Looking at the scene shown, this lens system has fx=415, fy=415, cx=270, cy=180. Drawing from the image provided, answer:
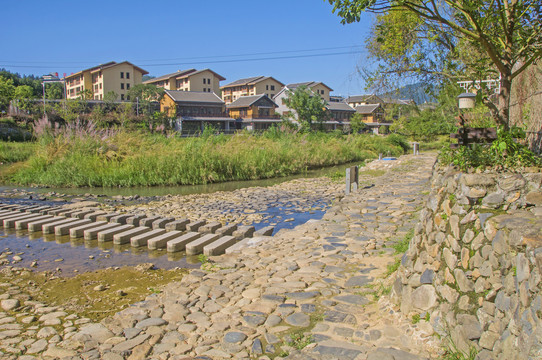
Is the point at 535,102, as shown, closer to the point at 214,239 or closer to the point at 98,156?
the point at 214,239

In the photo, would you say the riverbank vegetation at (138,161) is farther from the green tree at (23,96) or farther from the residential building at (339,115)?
the residential building at (339,115)

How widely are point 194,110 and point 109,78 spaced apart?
16.4 metres

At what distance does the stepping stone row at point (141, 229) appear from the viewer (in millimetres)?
6996

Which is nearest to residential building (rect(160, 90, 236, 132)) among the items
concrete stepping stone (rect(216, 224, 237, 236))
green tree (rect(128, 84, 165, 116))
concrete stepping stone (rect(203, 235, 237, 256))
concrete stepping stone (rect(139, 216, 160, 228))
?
green tree (rect(128, 84, 165, 116))

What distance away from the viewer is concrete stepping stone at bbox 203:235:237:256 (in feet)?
21.1

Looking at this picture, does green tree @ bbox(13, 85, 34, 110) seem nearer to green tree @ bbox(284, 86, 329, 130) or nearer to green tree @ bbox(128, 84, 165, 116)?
green tree @ bbox(128, 84, 165, 116)

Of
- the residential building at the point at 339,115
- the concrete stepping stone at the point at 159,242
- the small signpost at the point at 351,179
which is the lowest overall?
the concrete stepping stone at the point at 159,242

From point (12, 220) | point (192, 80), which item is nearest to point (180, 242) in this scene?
point (12, 220)

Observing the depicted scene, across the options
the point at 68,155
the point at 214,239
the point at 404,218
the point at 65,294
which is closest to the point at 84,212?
the point at 214,239

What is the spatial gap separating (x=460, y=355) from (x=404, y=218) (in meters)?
4.77

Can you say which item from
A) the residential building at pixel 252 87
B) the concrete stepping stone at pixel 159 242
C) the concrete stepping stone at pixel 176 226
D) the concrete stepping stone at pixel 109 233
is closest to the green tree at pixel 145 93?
the residential building at pixel 252 87

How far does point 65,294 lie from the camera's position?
529cm

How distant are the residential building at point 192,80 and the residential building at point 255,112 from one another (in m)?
9.51

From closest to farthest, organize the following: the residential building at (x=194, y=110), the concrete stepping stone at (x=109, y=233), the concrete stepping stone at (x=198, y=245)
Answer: the concrete stepping stone at (x=198, y=245) → the concrete stepping stone at (x=109, y=233) → the residential building at (x=194, y=110)
